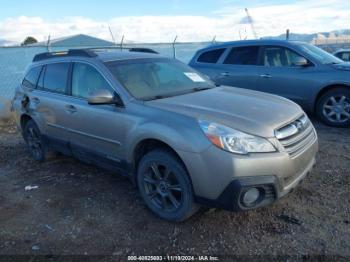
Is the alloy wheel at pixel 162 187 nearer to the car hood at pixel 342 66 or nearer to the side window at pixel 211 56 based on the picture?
the car hood at pixel 342 66

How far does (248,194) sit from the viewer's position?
3.01 m

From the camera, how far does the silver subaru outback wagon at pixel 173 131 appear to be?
2.99 m

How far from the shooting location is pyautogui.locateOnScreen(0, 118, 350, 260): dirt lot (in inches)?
121

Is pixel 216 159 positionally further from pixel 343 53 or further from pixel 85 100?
pixel 343 53

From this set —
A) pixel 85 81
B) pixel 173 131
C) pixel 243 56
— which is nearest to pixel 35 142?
pixel 85 81

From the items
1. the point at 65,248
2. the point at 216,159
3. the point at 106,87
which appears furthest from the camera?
the point at 106,87

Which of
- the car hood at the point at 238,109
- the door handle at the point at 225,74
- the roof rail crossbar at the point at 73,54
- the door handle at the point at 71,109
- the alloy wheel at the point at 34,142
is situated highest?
the roof rail crossbar at the point at 73,54

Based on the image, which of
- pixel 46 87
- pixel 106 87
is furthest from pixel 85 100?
pixel 46 87

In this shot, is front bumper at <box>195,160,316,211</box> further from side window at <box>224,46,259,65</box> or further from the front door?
side window at <box>224,46,259,65</box>

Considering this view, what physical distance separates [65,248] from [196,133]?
62.8 inches

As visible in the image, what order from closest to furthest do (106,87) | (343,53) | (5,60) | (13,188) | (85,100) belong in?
(106,87) < (85,100) < (13,188) < (5,60) < (343,53)

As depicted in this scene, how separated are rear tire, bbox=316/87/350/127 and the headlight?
4146 millimetres

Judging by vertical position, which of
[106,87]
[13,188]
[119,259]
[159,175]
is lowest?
[13,188]

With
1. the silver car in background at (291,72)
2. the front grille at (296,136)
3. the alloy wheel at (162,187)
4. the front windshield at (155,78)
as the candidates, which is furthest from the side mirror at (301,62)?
the alloy wheel at (162,187)
